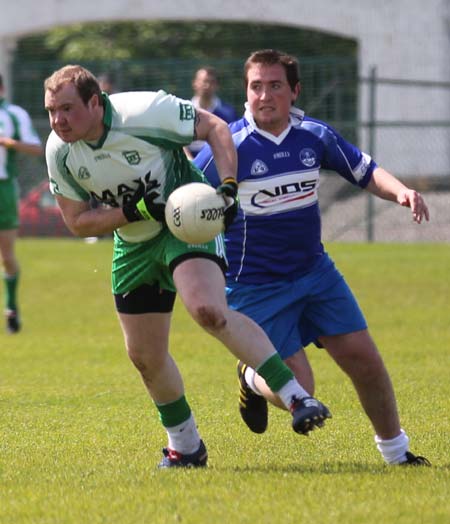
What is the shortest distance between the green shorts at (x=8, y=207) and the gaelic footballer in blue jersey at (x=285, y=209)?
7.01m

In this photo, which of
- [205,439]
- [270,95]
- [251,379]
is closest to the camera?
[270,95]

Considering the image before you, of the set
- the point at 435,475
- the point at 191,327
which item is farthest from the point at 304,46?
the point at 435,475

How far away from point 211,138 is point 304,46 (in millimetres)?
25255

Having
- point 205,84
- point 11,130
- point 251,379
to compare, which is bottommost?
point 11,130

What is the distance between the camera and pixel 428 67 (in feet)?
84.0

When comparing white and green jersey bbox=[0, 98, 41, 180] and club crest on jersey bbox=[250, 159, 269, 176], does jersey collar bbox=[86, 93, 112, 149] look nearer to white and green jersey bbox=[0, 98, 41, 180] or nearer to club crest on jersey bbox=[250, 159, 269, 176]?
club crest on jersey bbox=[250, 159, 269, 176]

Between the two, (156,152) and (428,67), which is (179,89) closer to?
(428,67)

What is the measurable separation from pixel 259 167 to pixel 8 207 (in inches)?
285

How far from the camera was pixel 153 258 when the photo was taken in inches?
230

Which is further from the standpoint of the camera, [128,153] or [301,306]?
[301,306]

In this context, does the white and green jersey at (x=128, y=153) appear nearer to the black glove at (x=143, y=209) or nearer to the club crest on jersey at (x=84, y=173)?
the club crest on jersey at (x=84, y=173)

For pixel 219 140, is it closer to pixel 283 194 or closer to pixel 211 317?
pixel 283 194

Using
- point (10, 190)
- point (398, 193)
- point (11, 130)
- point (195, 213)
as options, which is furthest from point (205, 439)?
point (11, 130)

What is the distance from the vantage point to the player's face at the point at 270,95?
6.23m
